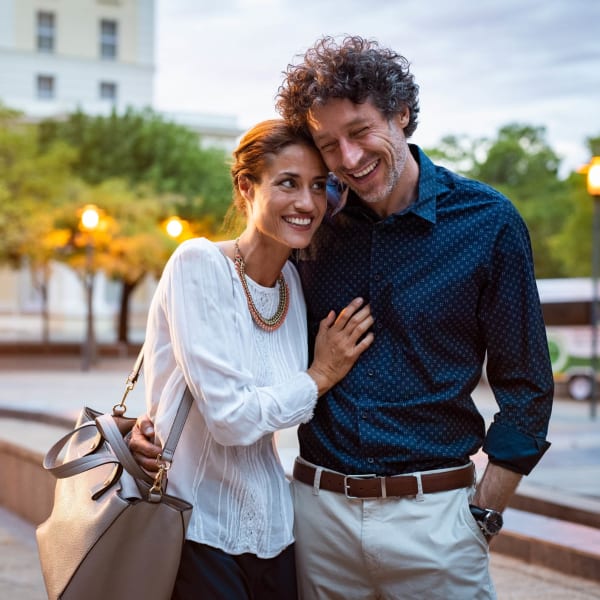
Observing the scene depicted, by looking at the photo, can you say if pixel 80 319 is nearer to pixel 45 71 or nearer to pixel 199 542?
pixel 45 71

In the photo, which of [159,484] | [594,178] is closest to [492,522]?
[159,484]

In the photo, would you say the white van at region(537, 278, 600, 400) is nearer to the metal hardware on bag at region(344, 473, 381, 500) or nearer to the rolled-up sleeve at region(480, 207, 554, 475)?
the rolled-up sleeve at region(480, 207, 554, 475)

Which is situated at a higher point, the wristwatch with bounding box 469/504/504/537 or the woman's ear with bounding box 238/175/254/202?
the woman's ear with bounding box 238/175/254/202

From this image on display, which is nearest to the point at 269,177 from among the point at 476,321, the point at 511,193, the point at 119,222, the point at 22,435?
the point at 476,321

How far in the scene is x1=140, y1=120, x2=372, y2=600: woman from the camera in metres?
2.58

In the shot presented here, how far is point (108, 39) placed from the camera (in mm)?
55719

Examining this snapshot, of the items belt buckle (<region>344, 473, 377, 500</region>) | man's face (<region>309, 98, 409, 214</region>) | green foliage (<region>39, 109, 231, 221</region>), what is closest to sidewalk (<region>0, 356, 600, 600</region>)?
belt buckle (<region>344, 473, 377, 500</region>)

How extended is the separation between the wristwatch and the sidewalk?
7.99ft

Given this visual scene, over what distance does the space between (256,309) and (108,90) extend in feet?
181

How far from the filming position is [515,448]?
8.87ft

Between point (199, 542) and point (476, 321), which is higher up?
point (476, 321)

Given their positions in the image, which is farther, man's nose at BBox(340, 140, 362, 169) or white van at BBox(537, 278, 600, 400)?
white van at BBox(537, 278, 600, 400)

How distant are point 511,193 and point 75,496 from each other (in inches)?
2139

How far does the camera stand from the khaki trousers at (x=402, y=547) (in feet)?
8.80
